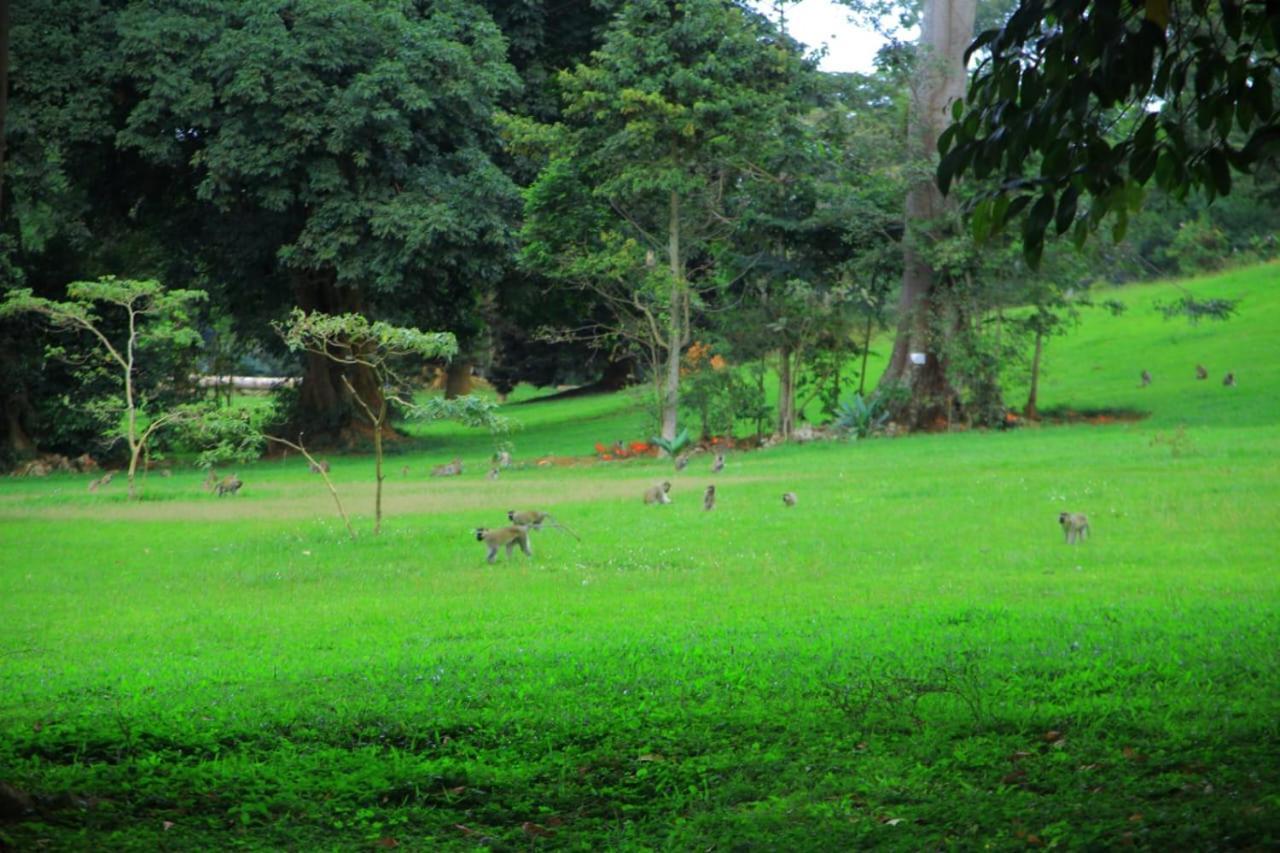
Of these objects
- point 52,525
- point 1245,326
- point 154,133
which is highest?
point 154,133

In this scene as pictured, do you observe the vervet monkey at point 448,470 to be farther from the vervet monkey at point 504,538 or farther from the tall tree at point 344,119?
the vervet monkey at point 504,538

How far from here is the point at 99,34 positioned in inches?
1278

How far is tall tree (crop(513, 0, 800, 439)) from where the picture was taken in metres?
29.7

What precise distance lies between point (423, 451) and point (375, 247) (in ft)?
23.8

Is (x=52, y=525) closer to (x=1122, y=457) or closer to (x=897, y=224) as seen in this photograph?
(x=1122, y=457)

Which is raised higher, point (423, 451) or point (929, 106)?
point (929, 106)

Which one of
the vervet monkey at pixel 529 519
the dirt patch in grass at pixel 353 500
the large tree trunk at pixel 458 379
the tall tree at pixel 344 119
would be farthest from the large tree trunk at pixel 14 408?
the large tree trunk at pixel 458 379

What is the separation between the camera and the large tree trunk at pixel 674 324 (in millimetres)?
30578

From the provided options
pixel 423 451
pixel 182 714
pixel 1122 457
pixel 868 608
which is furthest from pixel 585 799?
pixel 423 451

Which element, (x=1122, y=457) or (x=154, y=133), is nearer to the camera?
(x=1122, y=457)

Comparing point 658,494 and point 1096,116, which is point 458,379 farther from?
point 1096,116

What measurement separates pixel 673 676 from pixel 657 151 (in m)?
22.8

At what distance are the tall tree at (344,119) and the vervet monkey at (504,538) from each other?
15.8 metres

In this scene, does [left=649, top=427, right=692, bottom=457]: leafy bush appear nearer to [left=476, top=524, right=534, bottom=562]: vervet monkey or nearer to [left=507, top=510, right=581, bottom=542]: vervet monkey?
[left=507, top=510, right=581, bottom=542]: vervet monkey
